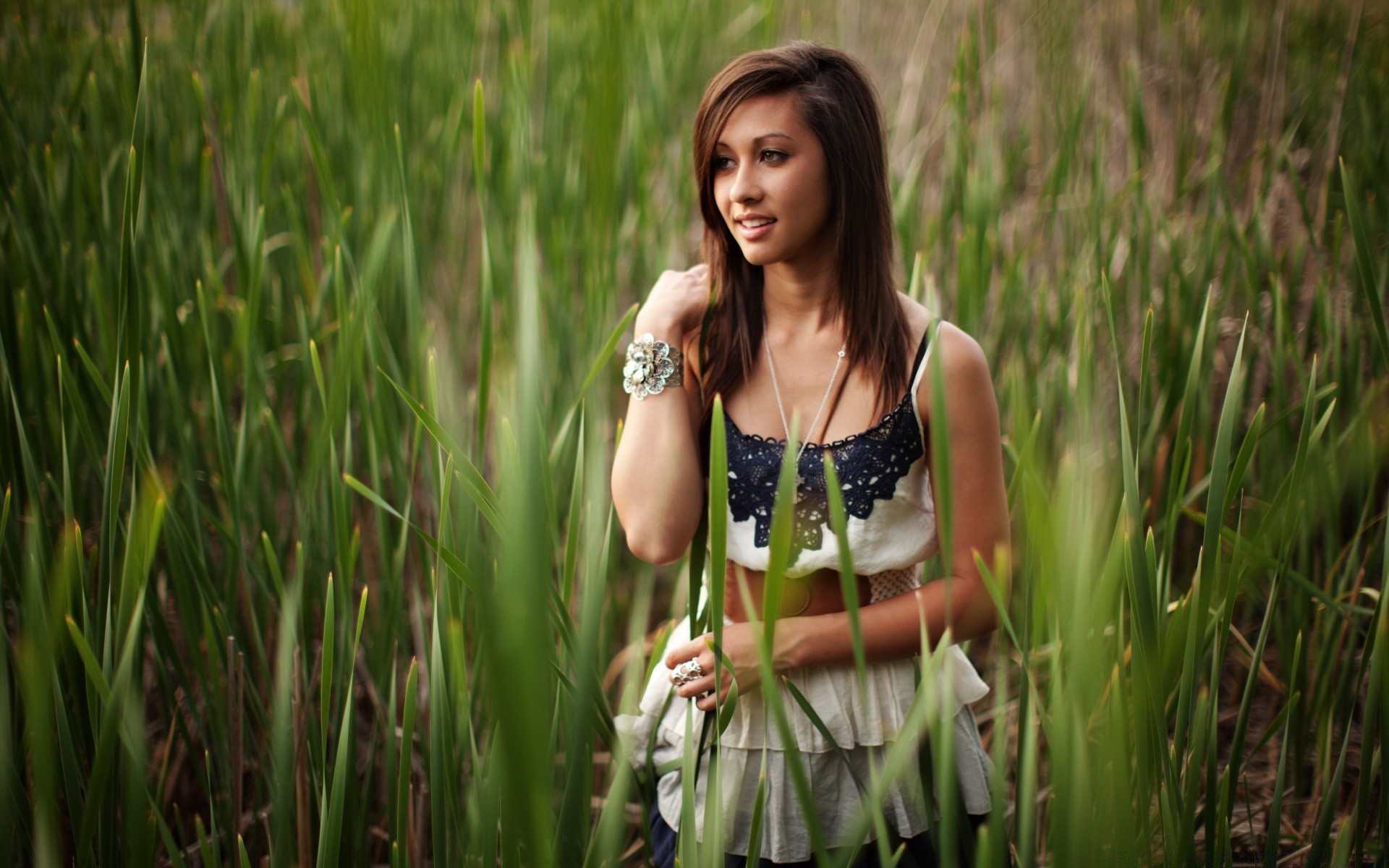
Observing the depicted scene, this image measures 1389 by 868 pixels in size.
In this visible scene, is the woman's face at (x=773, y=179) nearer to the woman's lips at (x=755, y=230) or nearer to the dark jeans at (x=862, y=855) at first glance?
the woman's lips at (x=755, y=230)

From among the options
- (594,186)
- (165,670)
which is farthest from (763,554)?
(165,670)

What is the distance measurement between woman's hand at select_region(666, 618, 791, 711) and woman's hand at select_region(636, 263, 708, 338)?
25 centimetres

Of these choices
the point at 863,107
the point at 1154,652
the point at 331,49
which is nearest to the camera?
the point at 1154,652

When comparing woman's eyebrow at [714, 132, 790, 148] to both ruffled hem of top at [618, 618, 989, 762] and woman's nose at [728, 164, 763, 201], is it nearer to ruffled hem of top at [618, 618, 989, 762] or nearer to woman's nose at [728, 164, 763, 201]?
woman's nose at [728, 164, 763, 201]

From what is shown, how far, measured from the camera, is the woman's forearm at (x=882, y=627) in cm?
62

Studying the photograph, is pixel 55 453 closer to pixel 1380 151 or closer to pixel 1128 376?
pixel 1128 376

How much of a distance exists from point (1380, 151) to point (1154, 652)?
118 cm

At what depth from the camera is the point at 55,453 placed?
34.3 inches

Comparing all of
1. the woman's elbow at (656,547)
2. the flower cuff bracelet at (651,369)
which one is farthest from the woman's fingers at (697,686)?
the flower cuff bracelet at (651,369)

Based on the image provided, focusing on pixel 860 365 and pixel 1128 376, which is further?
Result: pixel 1128 376

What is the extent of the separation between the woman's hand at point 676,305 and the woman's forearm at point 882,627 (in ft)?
0.86

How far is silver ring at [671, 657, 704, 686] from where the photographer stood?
0.59 m

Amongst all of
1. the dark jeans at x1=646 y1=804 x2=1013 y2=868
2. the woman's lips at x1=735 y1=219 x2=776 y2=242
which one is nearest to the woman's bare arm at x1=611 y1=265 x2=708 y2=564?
the woman's lips at x1=735 y1=219 x2=776 y2=242

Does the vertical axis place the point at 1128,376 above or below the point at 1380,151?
below
